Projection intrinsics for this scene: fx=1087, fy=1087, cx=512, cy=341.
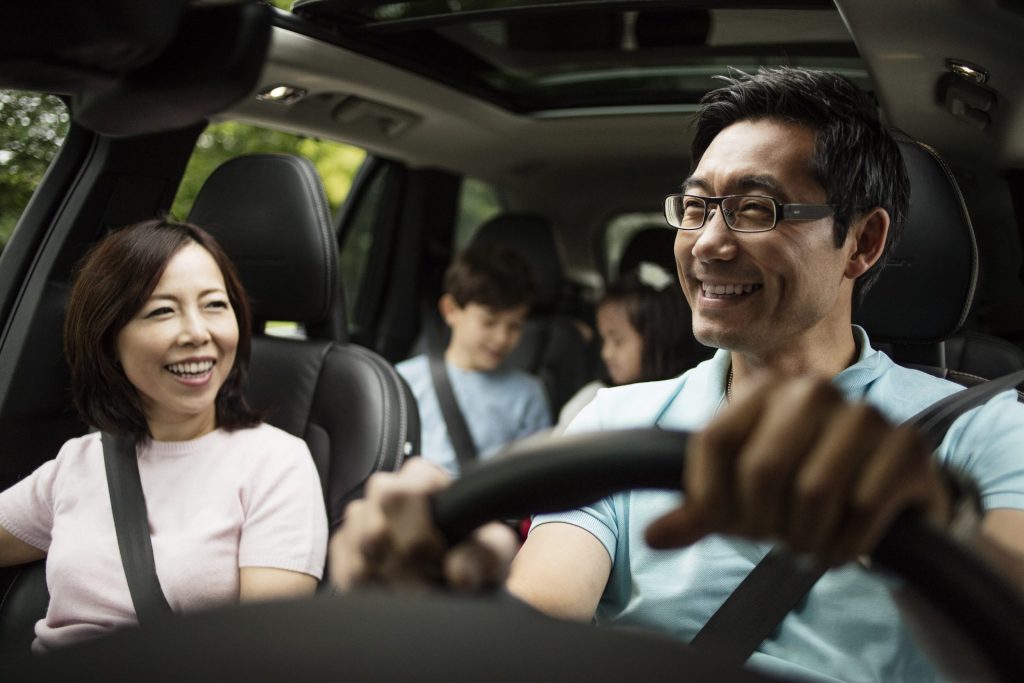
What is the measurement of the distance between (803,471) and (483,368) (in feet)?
9.65

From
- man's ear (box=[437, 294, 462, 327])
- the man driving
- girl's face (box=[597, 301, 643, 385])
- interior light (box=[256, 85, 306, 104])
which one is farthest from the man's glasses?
man's ear (box=[437, 294, 462, 327])

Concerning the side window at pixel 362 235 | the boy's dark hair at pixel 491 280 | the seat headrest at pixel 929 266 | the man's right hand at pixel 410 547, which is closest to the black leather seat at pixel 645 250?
the boy's dark hair at pixel 491 280

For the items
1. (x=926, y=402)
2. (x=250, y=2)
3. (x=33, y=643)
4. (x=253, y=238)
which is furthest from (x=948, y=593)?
(x=253, y=238)

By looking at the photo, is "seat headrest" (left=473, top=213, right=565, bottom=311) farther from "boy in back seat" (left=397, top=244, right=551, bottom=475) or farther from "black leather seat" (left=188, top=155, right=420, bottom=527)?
"black leather seat" (left=188, top=155, right=420, bottom=527)

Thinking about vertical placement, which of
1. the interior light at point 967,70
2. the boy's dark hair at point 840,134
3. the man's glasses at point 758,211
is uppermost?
the interior light at point 967,70

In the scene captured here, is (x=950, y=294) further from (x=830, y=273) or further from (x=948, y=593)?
(x=948, y=593)

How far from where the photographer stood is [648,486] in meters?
0.70

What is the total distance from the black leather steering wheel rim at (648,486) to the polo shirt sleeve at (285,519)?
1.02 m

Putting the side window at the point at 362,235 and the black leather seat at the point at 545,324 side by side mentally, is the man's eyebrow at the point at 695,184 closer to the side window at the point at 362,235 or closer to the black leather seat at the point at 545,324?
the side window at the point at 362,235

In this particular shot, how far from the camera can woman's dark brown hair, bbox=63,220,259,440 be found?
1.74m

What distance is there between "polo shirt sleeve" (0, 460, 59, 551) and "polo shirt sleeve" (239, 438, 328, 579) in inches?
12.1

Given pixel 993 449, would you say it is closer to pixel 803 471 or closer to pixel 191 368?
pixel 803 471

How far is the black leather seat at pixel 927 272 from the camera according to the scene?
63.9 inches

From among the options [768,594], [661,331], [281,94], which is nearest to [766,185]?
[768,594]
